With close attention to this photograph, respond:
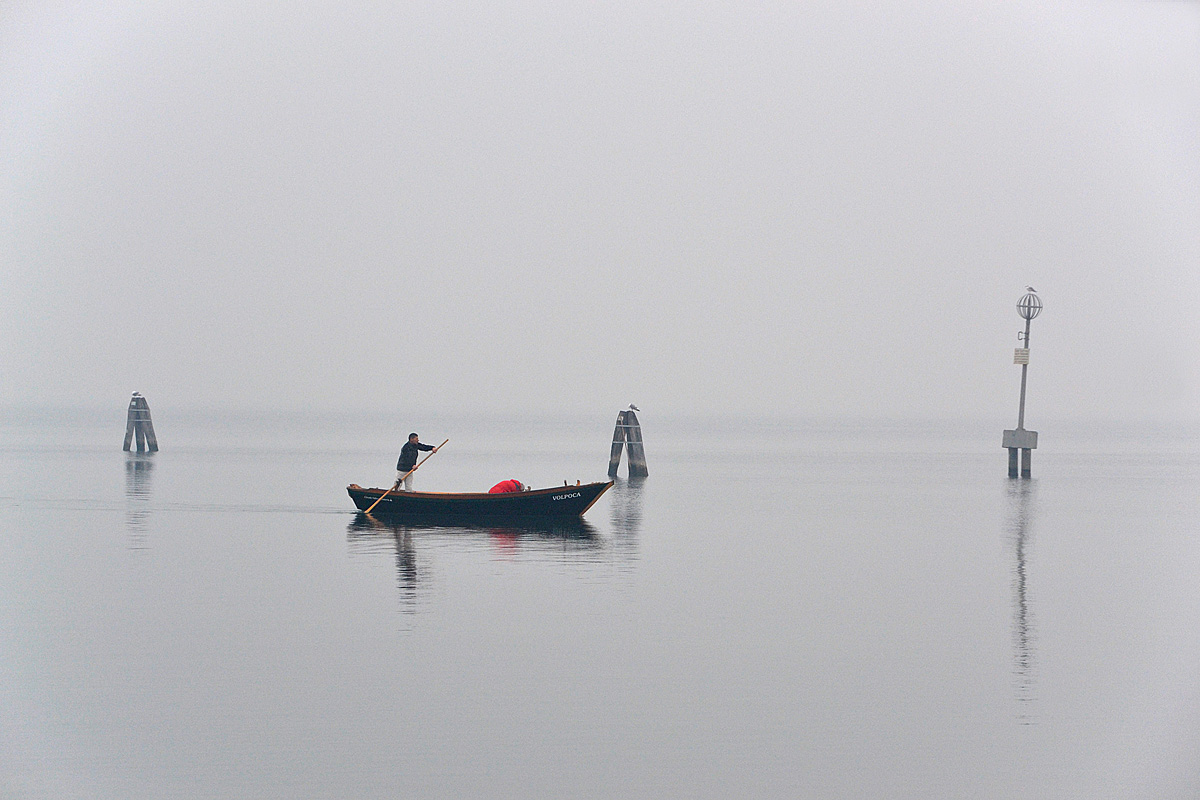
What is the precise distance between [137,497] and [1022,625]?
131ft

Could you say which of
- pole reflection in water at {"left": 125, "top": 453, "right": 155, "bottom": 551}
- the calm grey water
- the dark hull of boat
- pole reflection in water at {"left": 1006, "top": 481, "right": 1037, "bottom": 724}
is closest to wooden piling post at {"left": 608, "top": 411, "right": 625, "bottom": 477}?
the calm grey water

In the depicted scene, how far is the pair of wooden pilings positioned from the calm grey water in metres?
18.5

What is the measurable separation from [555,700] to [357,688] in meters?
2.73

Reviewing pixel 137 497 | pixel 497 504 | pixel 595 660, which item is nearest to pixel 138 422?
pixel 137 497

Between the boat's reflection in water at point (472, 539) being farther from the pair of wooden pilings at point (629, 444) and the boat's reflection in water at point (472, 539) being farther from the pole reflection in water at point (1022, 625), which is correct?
the pair of wooden pilings at point (629, 444)

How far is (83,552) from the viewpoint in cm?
3247

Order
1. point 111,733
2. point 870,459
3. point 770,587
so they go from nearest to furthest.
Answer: point 111,733 → point 770,587 → point 870,459

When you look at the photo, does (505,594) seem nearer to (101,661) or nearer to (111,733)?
(101,661)

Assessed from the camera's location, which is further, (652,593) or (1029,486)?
(1029,486)

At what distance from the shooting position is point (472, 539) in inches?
1398

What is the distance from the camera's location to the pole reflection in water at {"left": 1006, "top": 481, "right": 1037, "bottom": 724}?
1628 cm

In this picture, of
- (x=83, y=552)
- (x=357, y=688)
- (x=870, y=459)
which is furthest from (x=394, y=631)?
(x=870, y=459)

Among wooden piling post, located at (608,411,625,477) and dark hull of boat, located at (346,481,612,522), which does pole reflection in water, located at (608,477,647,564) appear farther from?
dark hull of boat, located at (346,481,612,522)

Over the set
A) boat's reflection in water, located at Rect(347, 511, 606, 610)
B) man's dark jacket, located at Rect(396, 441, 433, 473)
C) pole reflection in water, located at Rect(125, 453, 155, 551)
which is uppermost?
man's dark jacket, located at Rect(396, 441, 433, 473)
